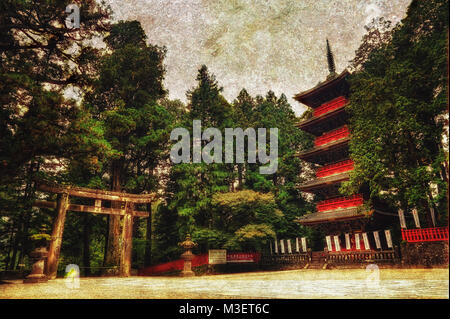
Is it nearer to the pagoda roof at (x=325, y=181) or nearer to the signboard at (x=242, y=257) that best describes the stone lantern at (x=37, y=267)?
the signboard at (x=242, y=257)

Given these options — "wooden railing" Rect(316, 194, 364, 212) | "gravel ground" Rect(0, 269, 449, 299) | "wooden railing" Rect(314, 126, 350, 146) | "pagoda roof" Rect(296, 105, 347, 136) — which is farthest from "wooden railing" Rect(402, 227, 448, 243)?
"pagoda roof" Rect(296, 105, 347, 136)

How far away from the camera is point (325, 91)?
2011cm

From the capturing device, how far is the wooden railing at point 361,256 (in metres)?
13.3

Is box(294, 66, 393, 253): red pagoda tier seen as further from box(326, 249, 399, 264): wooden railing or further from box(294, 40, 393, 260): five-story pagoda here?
box(326, 249, 399, 264): wooden railing

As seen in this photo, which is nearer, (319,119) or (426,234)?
(426,234)

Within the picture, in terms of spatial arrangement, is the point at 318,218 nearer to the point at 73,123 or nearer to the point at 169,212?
the point at 169,212

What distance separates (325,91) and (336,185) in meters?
7.29

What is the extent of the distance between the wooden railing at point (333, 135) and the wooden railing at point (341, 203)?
4376mm

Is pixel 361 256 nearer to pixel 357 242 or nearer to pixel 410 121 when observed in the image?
pixel 357 242

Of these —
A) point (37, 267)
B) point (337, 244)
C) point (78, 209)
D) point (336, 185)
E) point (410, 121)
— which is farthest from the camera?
point (336, 185)

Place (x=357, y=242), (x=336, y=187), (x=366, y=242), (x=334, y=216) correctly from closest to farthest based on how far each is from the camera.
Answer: (x=366, y=242)
(x=357, y=242)
(x=334, y=216)
(x=336, y=187)

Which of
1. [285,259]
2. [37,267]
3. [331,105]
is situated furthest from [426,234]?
[37,267]

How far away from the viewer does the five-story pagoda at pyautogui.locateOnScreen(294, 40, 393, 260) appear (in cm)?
1589

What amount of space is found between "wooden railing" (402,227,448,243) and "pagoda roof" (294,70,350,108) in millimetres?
11050
